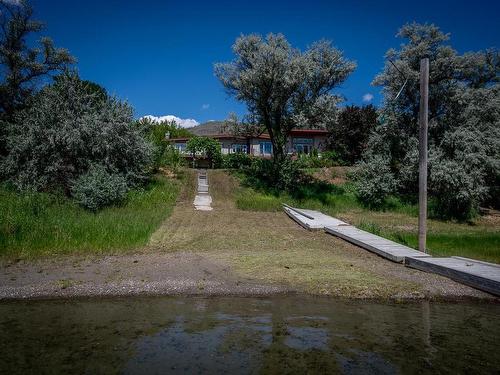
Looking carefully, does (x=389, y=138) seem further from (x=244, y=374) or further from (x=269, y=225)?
(x=244, y=374)

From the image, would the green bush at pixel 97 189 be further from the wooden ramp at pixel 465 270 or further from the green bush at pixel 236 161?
the green bush at pixel 236 161

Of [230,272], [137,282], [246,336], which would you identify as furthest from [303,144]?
[246,336]

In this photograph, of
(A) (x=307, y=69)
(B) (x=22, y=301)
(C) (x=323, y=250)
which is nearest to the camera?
(B) (x=22, y=301)

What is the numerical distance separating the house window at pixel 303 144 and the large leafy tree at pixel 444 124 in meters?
24.0

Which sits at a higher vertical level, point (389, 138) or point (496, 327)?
point (389, 138)

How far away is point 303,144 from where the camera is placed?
171 feet

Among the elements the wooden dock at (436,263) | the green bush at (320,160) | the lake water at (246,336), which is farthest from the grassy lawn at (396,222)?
the lake water at (246,336)

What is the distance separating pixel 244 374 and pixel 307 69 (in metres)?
24.2

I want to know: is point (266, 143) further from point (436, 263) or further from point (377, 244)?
point (436, 263)

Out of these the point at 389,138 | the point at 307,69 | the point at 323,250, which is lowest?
the point at 323,250

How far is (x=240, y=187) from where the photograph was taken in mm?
30484

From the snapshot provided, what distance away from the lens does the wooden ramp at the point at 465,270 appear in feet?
25.4

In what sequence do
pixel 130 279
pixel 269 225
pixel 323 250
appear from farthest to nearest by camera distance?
1. pixel 269 225
2. pixel 323 250
3. pixel 130 279

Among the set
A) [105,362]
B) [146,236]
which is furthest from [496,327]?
[146,236]
